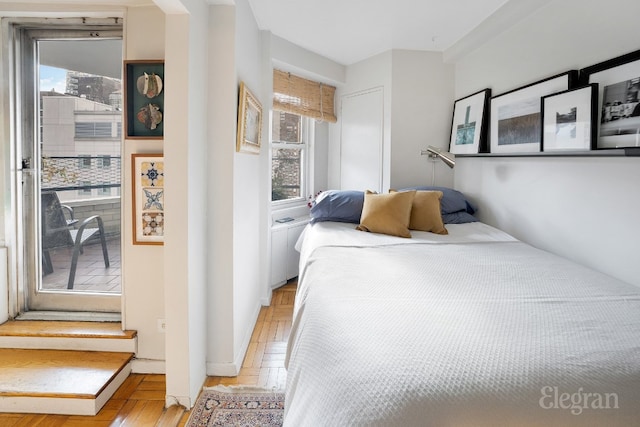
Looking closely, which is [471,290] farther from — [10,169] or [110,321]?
[10,169]

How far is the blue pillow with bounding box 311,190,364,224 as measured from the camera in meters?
2.93

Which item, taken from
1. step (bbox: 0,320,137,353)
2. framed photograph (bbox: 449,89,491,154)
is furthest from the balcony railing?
framed photograph (bbox: 449,89,491,154)

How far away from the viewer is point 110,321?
7.72 feet

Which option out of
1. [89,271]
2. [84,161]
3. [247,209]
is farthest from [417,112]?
[89,271]

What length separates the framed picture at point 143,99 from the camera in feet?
6.87

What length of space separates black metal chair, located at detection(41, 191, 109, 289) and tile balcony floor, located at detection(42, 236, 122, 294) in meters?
0.03

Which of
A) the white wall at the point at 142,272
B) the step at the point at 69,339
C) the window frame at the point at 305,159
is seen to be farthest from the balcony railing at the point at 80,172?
the window frame at the point at 305,159

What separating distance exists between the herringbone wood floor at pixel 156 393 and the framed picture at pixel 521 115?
2077mm

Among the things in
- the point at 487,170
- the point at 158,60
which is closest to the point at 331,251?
the point at 158,60

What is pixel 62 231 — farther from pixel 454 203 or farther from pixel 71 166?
pixel 454 203

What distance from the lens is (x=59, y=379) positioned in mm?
1956

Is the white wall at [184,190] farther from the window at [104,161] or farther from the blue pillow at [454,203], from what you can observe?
the blue pillow at [454,203]

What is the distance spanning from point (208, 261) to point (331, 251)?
2.28 ft

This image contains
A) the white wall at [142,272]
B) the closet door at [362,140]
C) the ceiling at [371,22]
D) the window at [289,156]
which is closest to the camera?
the white wall at [142,272]
